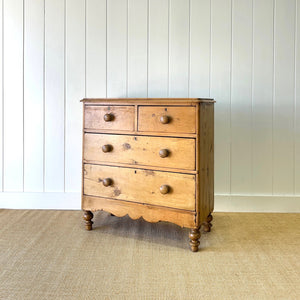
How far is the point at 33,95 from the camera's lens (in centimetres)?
279

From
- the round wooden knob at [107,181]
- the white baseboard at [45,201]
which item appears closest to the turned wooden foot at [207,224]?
the round wooden knob at [107,181]

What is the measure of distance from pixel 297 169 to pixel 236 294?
4.67ft

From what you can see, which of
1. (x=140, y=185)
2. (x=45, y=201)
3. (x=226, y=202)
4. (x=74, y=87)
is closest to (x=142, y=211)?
(x=140, y=185)

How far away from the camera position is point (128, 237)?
7.45 ft

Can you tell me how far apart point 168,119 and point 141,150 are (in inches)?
9.9

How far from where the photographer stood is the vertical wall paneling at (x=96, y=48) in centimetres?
272

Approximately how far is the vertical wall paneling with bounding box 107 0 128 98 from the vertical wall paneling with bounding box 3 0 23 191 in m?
0.66

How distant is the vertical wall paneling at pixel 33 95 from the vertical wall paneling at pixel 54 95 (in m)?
0.04

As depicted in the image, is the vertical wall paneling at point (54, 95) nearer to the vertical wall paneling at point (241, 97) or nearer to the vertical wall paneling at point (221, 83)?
the vertical wall paneling at point (221, 83)

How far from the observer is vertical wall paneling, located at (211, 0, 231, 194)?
267 cm

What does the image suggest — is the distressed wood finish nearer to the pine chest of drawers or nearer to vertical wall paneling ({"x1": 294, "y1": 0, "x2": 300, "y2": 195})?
the pine chest of drawers

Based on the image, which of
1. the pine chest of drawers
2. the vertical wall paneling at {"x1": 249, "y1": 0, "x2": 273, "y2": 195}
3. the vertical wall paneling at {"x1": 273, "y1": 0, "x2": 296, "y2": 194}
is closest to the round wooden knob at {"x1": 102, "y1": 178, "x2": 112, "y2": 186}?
the pine chest of drawers

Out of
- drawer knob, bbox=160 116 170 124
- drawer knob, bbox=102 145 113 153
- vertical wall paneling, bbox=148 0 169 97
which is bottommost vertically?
drawer knob, bbox=102 145 113 153

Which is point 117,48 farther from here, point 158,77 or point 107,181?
point 107,181
